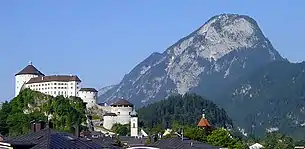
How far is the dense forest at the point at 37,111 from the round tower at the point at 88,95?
499cm

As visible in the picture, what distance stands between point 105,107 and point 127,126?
892 cm

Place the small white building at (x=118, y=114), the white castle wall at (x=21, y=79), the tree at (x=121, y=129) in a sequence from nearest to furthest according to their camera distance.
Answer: the tree at (x=121, y=129) → the small white building at (x=118, y=114) → the white castle wall at (x=21, y=79)

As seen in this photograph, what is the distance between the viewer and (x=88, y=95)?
138500mm

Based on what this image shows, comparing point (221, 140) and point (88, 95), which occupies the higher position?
point (88, 95)

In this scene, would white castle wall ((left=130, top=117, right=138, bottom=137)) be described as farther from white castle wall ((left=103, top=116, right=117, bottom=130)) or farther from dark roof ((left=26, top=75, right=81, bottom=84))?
dark roof ((left=26, top=75, right=81, bottom=84))

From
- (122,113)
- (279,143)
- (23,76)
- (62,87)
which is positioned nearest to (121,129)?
(122,113)

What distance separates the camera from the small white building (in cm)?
13625

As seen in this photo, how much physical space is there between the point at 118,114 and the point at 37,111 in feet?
63.4

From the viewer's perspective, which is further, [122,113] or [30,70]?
[30,70]

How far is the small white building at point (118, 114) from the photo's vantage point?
136 metres

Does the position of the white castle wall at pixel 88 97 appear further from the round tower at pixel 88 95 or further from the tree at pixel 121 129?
the tree at pixel 121 129

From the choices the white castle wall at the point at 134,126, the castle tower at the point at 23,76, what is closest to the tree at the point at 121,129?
the white castle wall at the point at 134,126

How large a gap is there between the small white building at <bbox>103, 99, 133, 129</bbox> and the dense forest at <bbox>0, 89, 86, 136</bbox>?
6500 mm

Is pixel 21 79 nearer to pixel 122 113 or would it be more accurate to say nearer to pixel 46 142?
pixel 122 113
